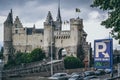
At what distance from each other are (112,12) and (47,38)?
9047 centimetres

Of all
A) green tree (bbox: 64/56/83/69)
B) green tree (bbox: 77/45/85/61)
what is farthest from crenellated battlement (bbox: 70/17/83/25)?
green tree (bbox: 64/56/83/69)

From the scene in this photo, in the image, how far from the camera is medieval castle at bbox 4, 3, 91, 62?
10906cm

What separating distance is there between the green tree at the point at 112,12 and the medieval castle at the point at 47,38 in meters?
82.2

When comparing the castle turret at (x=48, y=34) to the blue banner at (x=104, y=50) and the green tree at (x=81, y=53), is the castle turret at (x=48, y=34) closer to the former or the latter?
the green tree at (x=81, y=53)

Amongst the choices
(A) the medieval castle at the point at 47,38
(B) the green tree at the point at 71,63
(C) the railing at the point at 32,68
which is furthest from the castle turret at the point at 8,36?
(C) the railing at the point at 32,68

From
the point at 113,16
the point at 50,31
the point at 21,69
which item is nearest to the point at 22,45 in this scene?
the point at 50,31

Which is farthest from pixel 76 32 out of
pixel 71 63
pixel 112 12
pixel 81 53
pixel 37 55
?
pixel 112 12

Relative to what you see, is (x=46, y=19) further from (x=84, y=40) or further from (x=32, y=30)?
(x=84, y=40)

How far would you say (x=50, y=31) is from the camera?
112750mm

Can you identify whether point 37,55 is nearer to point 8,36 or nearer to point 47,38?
point 47,38

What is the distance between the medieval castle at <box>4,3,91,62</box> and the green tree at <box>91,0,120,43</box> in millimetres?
82212

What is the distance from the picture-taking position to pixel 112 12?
23.0 meters

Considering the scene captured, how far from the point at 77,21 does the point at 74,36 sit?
12.1ft

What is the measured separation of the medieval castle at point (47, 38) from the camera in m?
109
